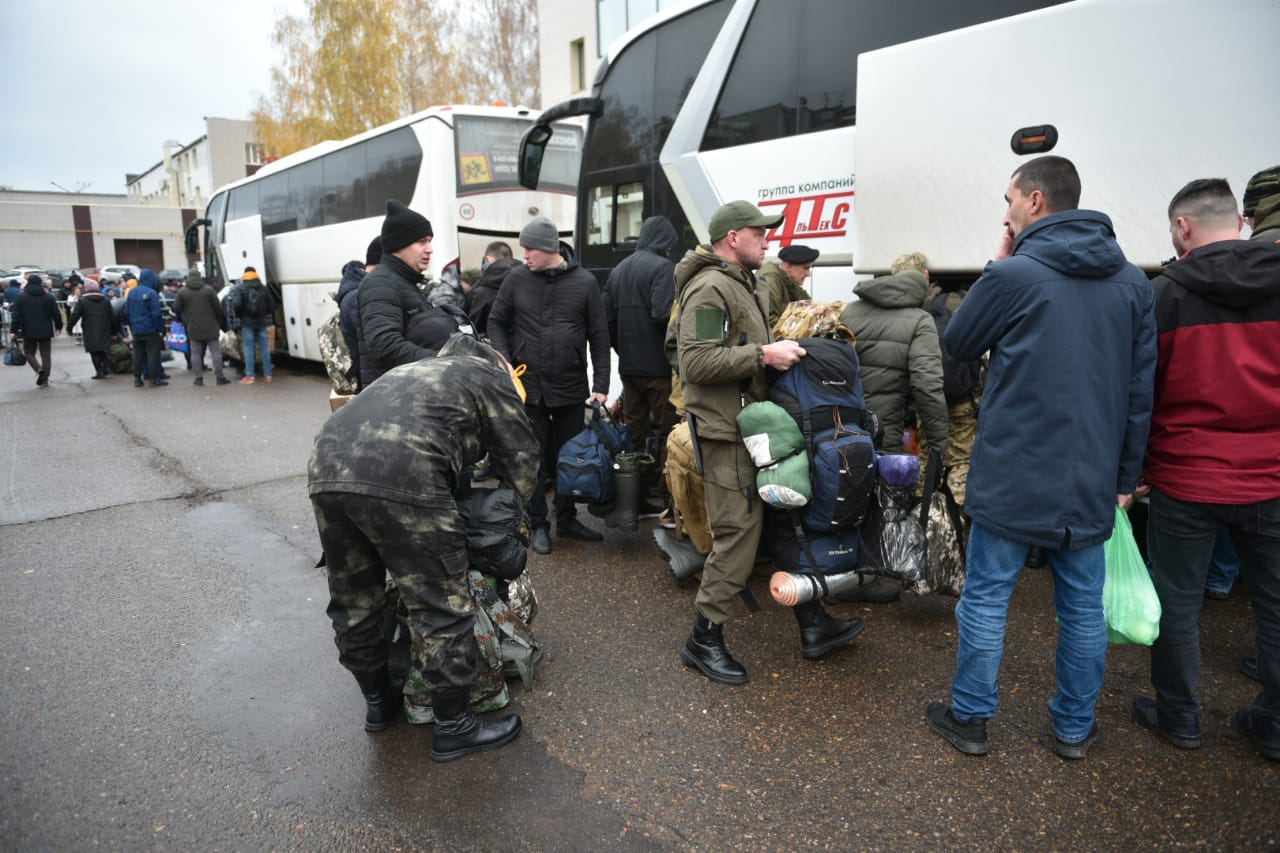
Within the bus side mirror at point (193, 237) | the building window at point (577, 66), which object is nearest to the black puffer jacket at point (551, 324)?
the bus side mirror at point (193, 237)

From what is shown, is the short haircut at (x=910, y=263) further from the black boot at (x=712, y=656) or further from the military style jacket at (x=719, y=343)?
the black boot at (x=712, y=656)

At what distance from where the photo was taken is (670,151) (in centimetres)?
622

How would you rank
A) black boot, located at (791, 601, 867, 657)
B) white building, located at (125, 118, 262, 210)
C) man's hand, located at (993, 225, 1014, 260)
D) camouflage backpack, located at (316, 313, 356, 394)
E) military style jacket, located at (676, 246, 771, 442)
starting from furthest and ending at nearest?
white building, located at (125, 118, 262, 210), camouflage backpack, located at (316, 313, 356, 394), black boot, located at (791, 601, 867, 657), military style jacket, located at (676, 246, 771, 442), man's hand, located at (993, 225, 1014, 260)

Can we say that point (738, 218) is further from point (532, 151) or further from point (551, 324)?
point (532, 151)

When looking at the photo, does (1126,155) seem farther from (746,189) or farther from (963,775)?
(963,775)

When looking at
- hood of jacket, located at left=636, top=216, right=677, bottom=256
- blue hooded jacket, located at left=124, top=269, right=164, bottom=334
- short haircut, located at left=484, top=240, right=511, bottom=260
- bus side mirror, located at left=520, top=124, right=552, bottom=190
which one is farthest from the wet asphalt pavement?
blue hooded jacket, located at left=124, top=269, right=164, bottom=334

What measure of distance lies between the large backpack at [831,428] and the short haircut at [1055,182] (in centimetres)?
94

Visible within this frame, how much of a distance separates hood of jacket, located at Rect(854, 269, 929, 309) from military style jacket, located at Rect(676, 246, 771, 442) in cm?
100

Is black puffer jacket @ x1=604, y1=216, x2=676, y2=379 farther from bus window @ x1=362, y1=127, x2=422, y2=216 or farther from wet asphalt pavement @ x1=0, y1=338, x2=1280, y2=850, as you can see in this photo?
bus window @ x1=362, y1=127, x2=422, y2=216

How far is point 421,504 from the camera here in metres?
2.60

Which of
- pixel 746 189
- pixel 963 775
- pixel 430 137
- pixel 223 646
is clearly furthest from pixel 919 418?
pixel 430 137

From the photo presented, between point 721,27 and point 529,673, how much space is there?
4.87m

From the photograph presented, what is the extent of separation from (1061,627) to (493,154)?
400 inches

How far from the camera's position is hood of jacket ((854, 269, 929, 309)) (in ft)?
13.3
